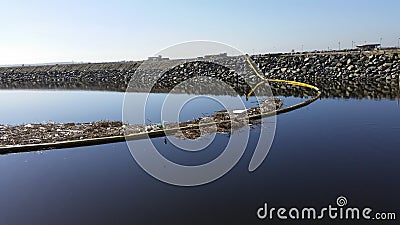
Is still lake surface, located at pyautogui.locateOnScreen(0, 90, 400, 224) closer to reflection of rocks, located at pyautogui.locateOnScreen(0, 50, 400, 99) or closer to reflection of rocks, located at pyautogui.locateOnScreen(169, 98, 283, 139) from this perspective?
reflection of rocks, located at pyautogui.locateOnScreen(169, 98, 283, 139)

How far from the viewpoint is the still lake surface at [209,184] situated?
19.1ft

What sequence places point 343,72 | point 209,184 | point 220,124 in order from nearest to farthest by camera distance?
point 209,184, point 220,124, point 343,72

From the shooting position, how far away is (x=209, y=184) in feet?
23.4

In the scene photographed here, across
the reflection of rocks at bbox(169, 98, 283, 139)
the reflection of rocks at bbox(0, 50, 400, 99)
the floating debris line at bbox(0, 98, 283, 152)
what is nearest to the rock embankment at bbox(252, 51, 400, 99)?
the reflection of rocks at bbox(0, 50, 400, 99)

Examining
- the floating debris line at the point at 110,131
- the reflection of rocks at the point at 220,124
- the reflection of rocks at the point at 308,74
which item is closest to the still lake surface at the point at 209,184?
the floating debris line at the point at 110,131

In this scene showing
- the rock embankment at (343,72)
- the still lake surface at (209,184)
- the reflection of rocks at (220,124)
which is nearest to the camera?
the still lake surface at (209,184)

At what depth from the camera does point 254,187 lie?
672 cm

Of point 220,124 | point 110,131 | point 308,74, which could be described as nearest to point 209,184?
point 220,124

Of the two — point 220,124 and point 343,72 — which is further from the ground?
point 343,72

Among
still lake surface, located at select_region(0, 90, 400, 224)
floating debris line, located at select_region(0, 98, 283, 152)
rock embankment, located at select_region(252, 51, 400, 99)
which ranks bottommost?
still lake surface, located at select_region(0, 90, 400, 224)

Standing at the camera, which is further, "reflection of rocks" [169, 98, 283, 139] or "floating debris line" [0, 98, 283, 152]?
"reflection of rocks" [169, 98, 283, 139]

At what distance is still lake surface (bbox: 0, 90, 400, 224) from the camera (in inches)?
230

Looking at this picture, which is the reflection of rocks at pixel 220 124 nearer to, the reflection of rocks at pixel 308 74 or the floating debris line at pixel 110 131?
the floating debris line at pixel 110 131

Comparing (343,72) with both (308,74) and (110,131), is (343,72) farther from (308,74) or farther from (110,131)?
(110,131)
